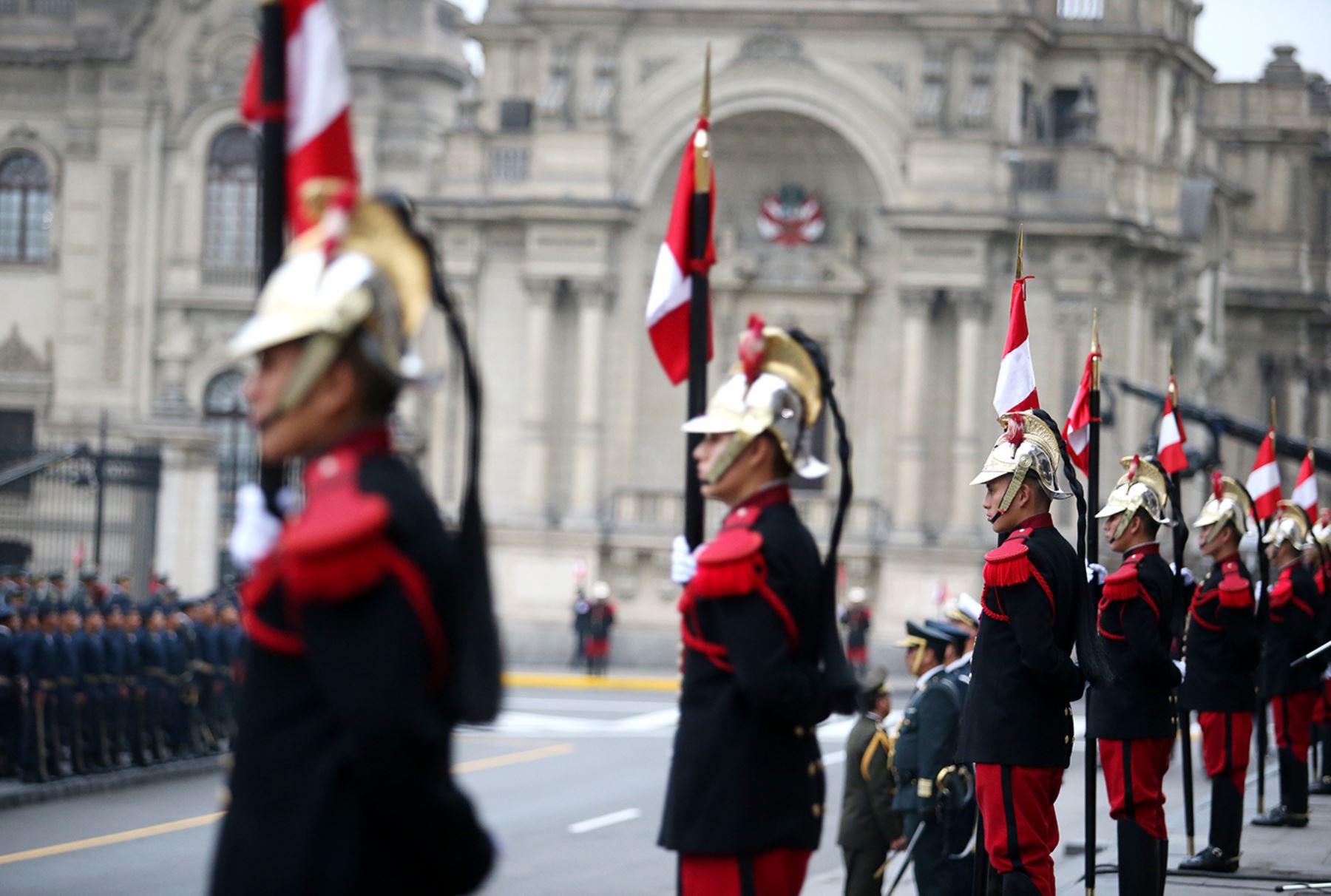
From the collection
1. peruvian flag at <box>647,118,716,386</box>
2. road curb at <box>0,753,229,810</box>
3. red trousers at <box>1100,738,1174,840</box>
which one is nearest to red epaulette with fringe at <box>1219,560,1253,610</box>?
red trousers at <box>1100,738,1174,840</box>

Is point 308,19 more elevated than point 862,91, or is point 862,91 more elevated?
point 862,91

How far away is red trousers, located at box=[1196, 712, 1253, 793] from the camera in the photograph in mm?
13758

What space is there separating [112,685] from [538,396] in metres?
21.2

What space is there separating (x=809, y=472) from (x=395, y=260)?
3.02m

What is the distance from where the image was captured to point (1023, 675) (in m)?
10.4

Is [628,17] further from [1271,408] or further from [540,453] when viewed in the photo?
[1271,408]

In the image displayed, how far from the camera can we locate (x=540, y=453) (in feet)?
143

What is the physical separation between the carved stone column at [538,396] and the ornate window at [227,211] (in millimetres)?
9487

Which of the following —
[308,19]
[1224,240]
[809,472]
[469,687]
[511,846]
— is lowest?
[511,846]

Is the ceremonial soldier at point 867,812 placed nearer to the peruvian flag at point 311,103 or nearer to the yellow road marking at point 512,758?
the peruvian flag at point 311,103

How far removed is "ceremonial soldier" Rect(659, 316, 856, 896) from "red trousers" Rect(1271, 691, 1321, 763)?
9852mm

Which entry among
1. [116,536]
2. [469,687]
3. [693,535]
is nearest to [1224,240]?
[116,536]

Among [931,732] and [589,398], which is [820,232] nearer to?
[589,398]

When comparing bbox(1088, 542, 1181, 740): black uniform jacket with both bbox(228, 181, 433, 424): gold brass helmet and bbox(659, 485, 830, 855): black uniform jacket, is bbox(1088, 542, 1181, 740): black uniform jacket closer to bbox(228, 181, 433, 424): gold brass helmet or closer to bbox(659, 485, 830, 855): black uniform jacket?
bbox(659, 485, 830, 855): black uniform jacket
